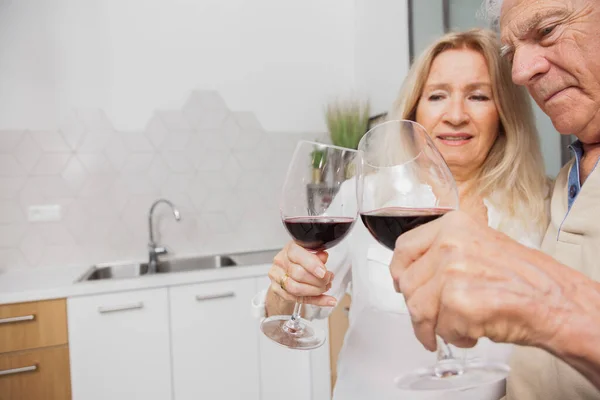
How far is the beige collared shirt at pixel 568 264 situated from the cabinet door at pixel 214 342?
1522 millimetres

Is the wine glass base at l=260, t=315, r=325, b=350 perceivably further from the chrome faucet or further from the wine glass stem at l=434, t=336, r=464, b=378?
the chrome faucet

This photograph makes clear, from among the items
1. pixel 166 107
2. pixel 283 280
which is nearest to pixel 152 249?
pixel 166 107

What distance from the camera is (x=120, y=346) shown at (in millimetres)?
1839

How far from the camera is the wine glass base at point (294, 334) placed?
0.68 meters

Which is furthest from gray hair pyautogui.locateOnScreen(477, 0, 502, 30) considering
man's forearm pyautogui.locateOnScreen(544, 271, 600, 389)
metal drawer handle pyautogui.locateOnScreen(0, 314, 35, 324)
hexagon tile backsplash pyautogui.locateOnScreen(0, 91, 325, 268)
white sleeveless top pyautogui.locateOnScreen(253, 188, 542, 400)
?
metal drawer handle pyautogui.locateOnScreen(0, 314, 35, 324)

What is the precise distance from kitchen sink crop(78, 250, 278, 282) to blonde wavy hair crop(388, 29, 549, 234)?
144cm

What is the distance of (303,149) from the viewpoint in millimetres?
699

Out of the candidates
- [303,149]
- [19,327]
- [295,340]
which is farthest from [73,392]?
[303,149]

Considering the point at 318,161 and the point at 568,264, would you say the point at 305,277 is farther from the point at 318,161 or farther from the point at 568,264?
the point at 568,264

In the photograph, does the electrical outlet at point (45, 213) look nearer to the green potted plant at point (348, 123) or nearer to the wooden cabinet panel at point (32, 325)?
the wooden cabinet panel at point (32, 325)

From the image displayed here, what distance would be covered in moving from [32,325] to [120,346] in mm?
379

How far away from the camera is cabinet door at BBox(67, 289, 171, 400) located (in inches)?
70.2

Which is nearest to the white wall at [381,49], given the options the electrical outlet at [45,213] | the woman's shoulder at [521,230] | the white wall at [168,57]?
the white wall at [168,57]

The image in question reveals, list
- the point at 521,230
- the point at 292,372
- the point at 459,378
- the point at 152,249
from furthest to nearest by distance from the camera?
1. the point at 152,249
2. the point at 292,372
3. the point at 521,230
4. the point at 459,378
